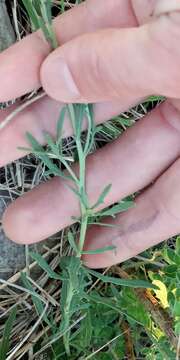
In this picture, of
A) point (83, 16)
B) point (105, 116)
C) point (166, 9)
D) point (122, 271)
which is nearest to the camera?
point (166, 9)

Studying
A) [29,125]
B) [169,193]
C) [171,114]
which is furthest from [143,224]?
[29,125]

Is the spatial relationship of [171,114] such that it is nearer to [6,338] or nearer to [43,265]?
[43,265]

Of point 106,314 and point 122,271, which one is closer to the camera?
point 106,314

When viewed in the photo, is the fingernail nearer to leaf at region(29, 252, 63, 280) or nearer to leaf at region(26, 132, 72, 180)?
leaf at region(26, 132, 72, 180)

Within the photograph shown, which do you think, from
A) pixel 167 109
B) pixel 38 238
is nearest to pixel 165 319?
pixel 38 238

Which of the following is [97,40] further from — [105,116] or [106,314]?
[106,314]

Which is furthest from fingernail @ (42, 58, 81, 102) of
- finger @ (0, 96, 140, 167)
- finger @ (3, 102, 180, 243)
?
finger @ (3, 102, 180, 243)

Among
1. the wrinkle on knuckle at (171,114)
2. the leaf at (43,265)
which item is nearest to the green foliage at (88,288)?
the leaf at (43,265)
